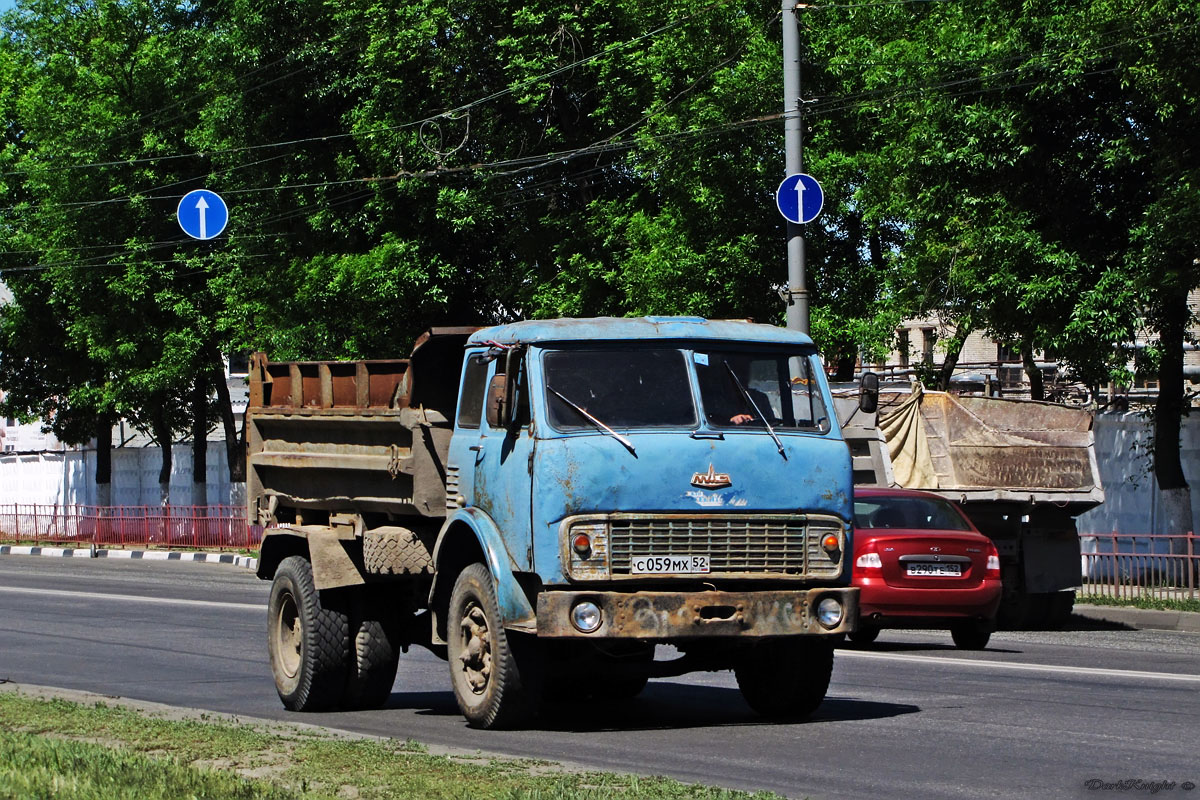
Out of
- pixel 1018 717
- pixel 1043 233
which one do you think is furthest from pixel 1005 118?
pixel 1018 717

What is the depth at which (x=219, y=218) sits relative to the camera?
1174 inches

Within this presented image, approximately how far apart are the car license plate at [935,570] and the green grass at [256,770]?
25.8 feet

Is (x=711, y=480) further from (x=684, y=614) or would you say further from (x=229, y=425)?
(x=229, y=425)

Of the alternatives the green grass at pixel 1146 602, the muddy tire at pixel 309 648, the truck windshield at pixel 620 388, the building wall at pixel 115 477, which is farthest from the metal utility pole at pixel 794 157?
the building wall at pixel 115 477

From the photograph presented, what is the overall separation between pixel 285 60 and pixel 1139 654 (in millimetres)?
26913

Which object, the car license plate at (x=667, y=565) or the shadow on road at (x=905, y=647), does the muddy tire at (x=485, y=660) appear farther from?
the shadow on road at (x=905, y=647)

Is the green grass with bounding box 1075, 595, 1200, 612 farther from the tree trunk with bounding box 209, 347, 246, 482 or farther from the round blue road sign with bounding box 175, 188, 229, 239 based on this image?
the tree trunk with bounding box 209, 347, 246, 482

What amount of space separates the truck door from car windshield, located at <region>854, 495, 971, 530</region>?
758cm

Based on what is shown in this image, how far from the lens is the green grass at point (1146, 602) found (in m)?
20.7

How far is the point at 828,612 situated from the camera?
984 centimetres

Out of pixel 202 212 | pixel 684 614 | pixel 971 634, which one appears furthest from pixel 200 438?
pixel 684 614

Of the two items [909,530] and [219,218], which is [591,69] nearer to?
[219,218]

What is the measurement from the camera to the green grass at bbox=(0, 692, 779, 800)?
716cm

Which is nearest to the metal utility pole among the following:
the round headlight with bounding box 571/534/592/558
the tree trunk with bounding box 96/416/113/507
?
the round headlight with bounding box 571/534/592/558
